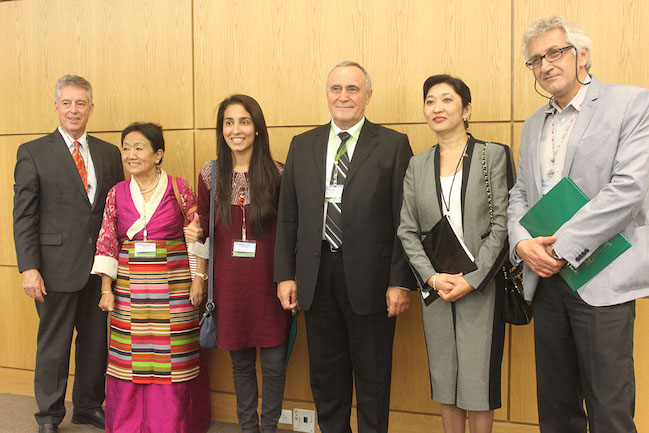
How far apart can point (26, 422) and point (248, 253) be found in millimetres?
2017

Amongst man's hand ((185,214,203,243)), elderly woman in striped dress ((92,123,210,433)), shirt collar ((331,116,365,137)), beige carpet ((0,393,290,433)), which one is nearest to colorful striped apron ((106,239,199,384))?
elderly woman in striped dress ((92,123,210,433))

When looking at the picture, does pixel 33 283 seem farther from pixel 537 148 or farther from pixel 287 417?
pixel 537 148

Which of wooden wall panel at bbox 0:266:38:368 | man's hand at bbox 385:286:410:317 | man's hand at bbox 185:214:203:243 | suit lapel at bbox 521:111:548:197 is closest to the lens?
suit lapel at bbox 521:111:548:197

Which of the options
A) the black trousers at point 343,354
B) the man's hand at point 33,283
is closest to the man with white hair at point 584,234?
the black trousers at point 343,354

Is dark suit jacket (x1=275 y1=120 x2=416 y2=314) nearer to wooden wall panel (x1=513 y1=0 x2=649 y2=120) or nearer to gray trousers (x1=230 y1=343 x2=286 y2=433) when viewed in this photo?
gray trousers (x1=230 y1=343 x2=286 y2=433)

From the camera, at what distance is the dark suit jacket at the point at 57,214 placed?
2.81 metres

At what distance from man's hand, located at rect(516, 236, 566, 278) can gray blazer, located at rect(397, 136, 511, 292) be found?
5.9 inches

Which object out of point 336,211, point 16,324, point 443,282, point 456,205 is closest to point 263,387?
point 336,211

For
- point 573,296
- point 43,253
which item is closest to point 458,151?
point 573,296

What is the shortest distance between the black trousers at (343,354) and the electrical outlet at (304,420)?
621mm

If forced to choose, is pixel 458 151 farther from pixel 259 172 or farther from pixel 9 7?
pixel 9 7

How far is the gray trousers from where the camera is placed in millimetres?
2486

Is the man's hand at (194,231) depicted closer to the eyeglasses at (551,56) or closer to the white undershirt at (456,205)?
the white undershirt at (456,205)

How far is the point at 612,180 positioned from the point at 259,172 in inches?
62.2
